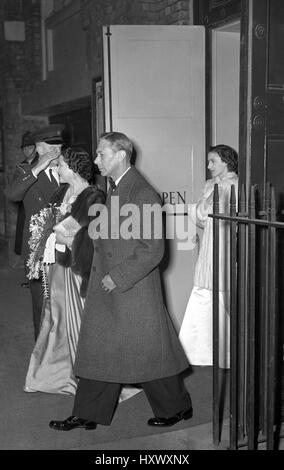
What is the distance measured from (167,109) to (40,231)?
1751 mm

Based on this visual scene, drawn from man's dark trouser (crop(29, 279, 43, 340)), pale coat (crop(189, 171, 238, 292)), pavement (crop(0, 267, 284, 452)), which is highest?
pale coat (crop(189, 171, 238, 292))

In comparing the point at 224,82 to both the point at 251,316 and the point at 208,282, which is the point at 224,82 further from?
the point at 251,316

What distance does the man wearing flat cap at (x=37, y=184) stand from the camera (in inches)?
Result: 198

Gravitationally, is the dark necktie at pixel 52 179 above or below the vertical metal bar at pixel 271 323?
above

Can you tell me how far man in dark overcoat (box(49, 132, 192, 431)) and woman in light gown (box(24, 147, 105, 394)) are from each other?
500mm

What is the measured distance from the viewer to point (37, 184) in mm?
5160

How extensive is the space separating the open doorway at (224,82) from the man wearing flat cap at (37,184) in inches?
62.2

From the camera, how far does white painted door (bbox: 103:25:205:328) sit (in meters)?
5.60

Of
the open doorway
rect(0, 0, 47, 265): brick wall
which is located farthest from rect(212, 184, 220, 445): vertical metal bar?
rect(0, 0, 47, 265): brick wall

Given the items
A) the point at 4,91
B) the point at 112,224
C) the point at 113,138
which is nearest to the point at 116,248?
the point at 112,224

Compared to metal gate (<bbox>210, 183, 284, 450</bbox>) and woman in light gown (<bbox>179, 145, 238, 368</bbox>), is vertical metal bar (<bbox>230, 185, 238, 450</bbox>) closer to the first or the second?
metal gate (<bbox>210, 183, 284, 450</bbox>)

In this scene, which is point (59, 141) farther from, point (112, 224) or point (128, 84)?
point (112, 224)

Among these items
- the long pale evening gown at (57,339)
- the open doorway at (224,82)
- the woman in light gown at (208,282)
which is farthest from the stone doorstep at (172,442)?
the open doorway at (224,82)

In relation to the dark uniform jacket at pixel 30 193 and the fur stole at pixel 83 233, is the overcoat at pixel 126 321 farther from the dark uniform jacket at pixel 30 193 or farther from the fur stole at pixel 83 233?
the dark uniform jacket at pixel 30 193
